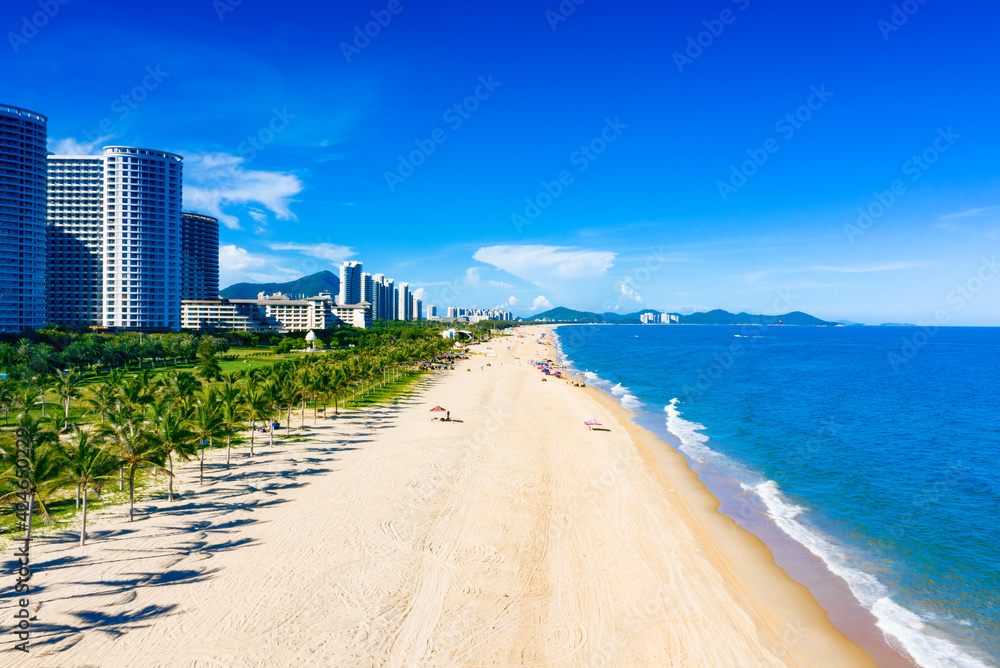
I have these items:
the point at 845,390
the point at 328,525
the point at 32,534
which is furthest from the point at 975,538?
the point at 845,390

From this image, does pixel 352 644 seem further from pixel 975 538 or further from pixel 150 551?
pixel 975 538

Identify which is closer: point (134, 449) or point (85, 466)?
point (85, 466)

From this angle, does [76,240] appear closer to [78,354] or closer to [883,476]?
[78,354]

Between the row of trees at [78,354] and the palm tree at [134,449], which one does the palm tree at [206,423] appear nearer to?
the palm tree at [134,449]

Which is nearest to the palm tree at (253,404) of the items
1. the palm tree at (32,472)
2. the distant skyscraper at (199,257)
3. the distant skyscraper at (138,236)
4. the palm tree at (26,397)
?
the palm tree at (32,472)

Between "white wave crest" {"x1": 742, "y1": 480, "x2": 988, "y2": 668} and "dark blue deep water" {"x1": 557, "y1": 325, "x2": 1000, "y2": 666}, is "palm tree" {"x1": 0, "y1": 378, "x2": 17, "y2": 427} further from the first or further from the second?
"white wave crest" {"x1": 742, "y1": 480, "x2": 988, "y2": 668}

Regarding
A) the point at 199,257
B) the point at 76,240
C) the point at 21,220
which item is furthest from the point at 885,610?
the point at 199,257
